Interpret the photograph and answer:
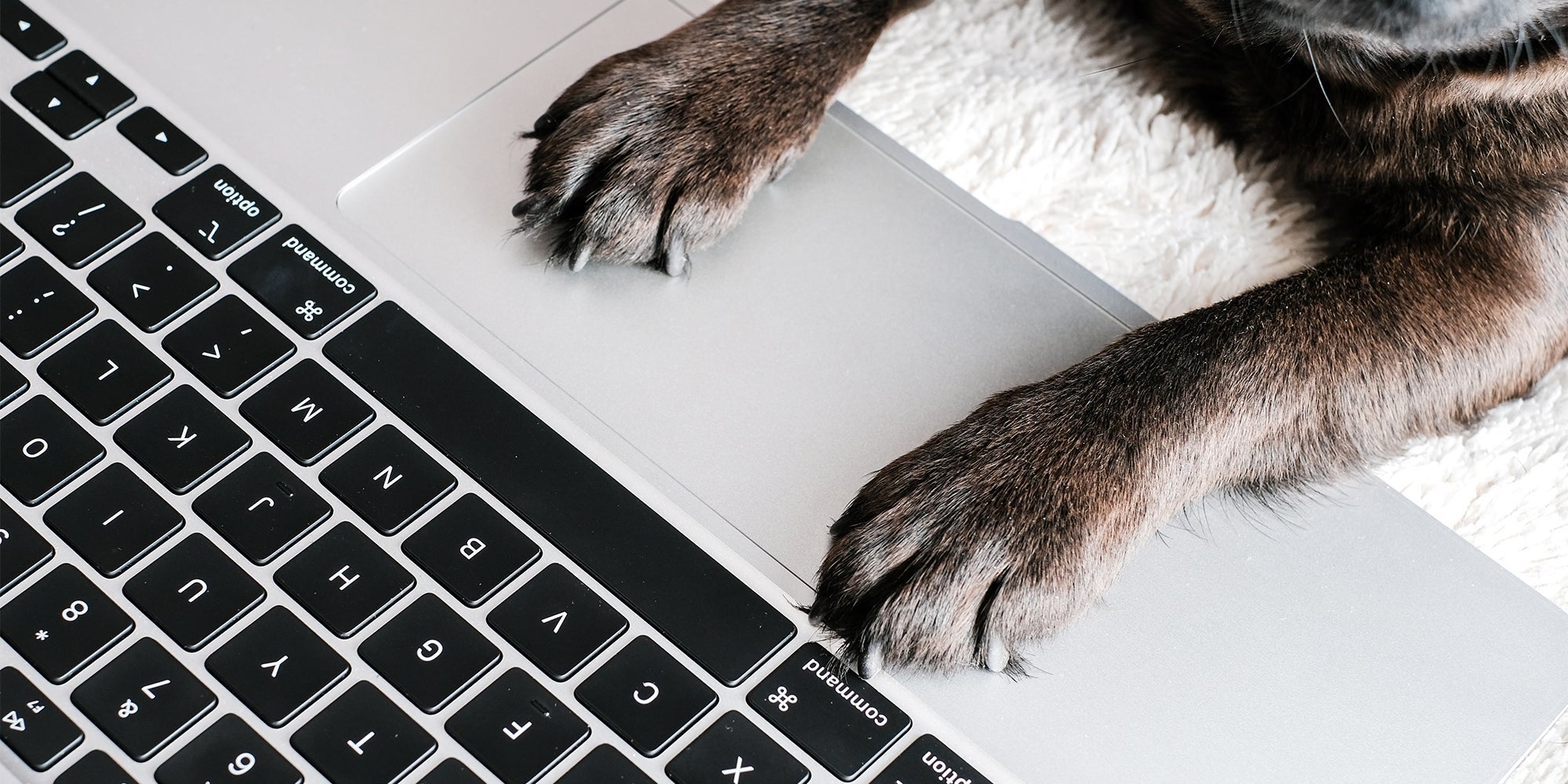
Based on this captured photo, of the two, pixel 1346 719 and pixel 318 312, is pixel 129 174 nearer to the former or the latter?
pixel 318 312

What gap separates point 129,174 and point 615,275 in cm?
21

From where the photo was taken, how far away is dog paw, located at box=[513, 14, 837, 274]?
62 cm

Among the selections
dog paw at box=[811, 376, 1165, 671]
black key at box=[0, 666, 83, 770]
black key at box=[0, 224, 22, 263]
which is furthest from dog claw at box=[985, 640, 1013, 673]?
black key at box=[0, 224, 22, 263]

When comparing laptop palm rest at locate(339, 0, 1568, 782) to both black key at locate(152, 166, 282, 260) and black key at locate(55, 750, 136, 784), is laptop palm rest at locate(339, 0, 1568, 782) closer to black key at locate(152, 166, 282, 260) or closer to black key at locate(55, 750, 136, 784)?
black key at locate(152, 166, 282, 260)

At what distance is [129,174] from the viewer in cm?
58

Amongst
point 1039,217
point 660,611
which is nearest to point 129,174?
point 660,611

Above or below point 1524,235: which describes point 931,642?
below

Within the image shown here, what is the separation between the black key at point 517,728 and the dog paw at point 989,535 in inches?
4.1

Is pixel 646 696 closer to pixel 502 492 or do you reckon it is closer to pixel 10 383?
pixel 502 492

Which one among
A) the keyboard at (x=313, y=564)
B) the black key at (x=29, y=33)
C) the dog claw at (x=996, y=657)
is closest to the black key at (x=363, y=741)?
the keyboard at (x=313, y=564)

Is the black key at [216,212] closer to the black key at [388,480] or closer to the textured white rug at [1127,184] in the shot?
the black key at [388,480]

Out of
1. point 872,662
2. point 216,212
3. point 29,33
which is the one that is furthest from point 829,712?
point 29,33

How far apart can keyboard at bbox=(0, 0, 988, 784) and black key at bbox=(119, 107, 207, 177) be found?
14mm

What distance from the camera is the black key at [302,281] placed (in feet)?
1.81
